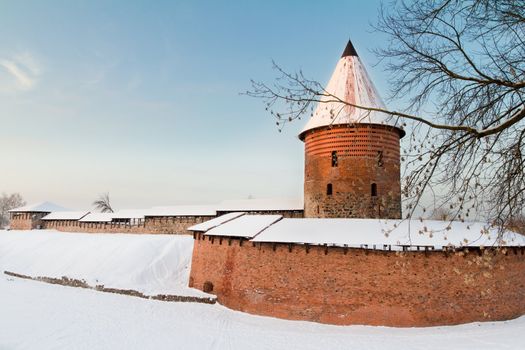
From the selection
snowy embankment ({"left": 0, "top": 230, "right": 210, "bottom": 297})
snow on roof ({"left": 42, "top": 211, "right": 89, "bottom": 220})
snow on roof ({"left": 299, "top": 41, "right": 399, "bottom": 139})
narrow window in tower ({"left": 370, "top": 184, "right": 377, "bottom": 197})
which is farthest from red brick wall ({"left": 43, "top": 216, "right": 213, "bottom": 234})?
narrow window in tower ({"left": 370, "top": 184, "right": 377, "bottom": 197})

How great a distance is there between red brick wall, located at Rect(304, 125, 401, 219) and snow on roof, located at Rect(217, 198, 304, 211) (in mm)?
5000

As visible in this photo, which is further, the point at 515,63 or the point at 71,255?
the point at 71,255

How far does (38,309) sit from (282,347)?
→ 8.36 meters

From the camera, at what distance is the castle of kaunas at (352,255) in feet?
31.9

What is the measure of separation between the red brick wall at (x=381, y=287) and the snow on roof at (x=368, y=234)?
0.79ft

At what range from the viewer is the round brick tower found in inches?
506

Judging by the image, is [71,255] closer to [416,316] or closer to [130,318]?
[130,318]

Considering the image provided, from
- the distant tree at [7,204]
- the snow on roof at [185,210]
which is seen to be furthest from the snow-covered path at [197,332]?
the distant tree at [7,204]

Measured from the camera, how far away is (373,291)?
32.3 ft

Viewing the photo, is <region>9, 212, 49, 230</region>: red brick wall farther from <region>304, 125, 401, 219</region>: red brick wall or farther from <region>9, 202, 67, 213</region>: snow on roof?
<region>304, 125, 401, 219</region>: red brick wall

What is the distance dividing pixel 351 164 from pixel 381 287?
175 inches

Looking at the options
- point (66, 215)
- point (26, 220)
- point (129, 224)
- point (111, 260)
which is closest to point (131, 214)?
point (129, 224)

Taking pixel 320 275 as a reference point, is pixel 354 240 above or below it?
above

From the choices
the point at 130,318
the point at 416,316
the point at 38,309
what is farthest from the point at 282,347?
the point at 38,309
